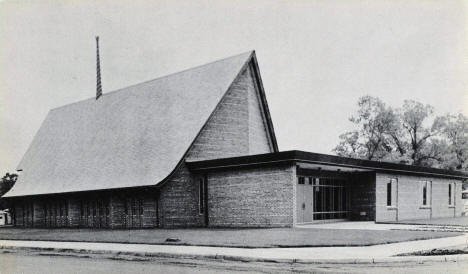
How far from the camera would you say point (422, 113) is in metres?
62.6

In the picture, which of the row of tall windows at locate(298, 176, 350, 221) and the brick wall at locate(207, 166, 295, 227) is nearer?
the brick wall at locate(207, 166, 295, 227)

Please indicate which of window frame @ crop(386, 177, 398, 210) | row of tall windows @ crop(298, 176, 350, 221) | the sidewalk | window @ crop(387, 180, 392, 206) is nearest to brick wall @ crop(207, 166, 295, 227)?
row of tall windows @ crop(298, 176, 350, 221)

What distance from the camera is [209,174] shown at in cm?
3250

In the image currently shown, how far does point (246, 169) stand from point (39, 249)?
12.0m

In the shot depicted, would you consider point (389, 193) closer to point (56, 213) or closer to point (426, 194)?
point (426, 194)

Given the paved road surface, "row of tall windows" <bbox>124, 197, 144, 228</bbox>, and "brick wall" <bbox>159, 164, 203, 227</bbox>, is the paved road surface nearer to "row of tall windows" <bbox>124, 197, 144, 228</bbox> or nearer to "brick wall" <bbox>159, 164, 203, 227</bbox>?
"brick wall" <bbox>159, 164, 203, 227</bbox>

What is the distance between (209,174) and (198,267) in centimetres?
1835

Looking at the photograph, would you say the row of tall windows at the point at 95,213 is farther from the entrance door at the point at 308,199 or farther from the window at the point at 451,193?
the window at the point at 451,193

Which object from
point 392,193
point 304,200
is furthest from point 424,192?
point 304,200

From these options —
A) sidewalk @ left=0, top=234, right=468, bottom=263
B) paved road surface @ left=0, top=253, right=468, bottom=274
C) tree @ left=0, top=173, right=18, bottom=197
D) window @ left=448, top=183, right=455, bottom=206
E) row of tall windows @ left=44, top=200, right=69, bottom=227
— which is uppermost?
tree @ left=0, top=173, right=18, bottom=197

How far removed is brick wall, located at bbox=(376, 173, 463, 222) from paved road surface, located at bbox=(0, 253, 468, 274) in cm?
1944

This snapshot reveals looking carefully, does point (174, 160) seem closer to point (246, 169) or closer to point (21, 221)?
point (246, 169)

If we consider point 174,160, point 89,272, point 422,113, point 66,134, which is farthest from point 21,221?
point 422,113

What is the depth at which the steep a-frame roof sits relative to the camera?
34.2m
